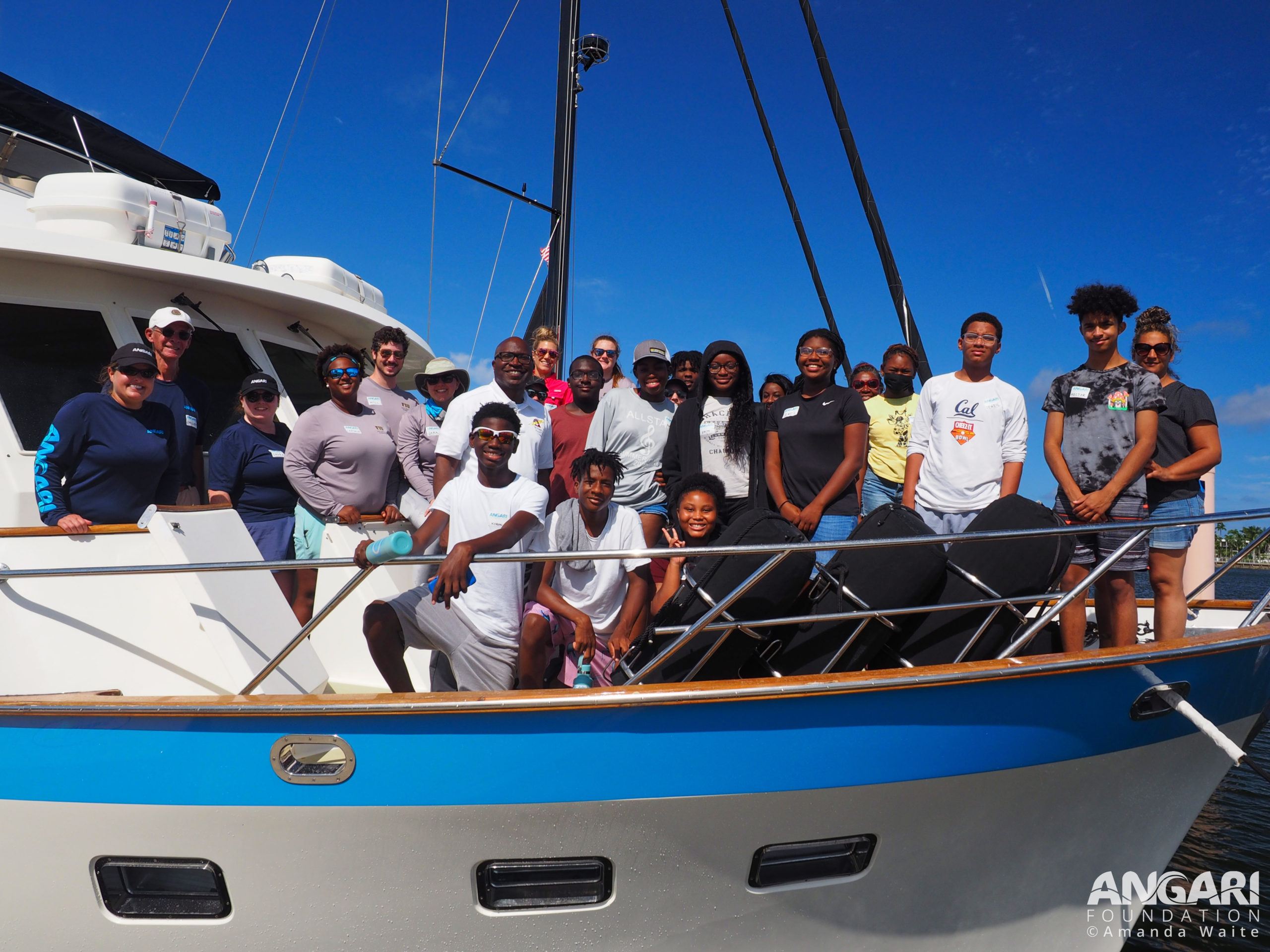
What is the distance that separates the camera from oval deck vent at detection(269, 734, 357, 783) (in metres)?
2.15

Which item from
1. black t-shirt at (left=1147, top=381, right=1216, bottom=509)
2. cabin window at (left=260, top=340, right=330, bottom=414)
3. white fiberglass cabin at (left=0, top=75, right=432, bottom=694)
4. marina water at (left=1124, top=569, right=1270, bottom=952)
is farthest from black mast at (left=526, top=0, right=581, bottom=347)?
marina water at (left=1124, top=569, right=1270, bottom=952)

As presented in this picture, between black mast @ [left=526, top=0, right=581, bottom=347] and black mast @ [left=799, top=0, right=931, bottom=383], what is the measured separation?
76.8 inches

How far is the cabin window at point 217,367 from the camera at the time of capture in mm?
4027

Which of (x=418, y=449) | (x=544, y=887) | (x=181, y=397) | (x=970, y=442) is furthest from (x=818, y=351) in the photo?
(x=181, y=397)

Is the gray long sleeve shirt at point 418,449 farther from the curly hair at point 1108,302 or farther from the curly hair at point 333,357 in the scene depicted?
the curly hair at point 1108,302

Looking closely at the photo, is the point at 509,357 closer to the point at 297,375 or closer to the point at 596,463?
the point at 596,463

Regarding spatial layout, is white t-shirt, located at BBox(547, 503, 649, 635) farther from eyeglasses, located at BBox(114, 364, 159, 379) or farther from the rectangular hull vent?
eyeglasses, located at BBox(114, 364, 159, 379)

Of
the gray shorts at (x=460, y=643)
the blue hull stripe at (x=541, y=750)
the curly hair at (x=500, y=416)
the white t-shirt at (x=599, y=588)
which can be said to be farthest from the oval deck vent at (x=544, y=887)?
the curly hair at (x=500, y=416)

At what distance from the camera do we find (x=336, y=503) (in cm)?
350

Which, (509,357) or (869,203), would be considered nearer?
(509,357)

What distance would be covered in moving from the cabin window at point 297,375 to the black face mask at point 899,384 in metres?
3.25

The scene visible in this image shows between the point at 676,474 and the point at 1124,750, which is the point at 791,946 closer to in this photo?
the point at 1124,750

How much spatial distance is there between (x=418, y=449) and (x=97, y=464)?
1.30 meters

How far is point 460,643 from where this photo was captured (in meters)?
2.67
